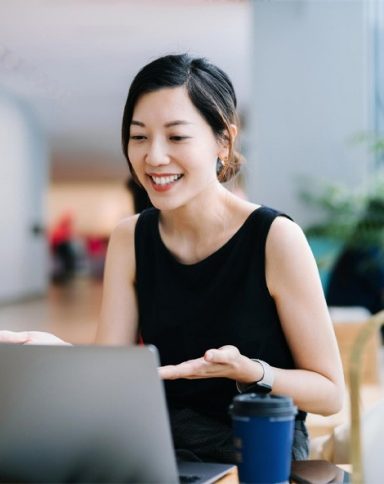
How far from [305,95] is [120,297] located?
5.10 metres

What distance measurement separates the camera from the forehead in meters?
1.38

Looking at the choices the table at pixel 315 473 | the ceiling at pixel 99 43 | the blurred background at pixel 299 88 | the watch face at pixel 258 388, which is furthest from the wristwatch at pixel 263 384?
the blurred background at pixel 299 88

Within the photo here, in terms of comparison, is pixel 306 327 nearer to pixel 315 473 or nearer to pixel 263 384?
pixel 263 384

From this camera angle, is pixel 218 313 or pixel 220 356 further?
pixel 218 313

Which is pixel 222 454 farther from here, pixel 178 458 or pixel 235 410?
pixel 235 410

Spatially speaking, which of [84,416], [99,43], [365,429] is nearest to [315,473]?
[365,429]

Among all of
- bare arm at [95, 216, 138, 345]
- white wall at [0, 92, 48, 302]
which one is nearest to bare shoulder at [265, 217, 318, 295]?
bare arm at [95, 216, 138, 345]

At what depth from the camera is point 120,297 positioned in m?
1.62

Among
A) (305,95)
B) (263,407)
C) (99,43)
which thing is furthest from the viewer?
(99,43)

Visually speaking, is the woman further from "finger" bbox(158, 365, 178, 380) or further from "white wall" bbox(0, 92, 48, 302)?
"white wall" bbox(0, 92, 48, 302)

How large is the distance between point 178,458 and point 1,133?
31.8ft

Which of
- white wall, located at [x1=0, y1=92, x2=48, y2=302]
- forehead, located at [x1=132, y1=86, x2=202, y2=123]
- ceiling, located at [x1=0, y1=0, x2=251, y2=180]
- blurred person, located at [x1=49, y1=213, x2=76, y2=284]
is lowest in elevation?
blurred person, located at [x1=49, y1=213, x2=76, y2=284]

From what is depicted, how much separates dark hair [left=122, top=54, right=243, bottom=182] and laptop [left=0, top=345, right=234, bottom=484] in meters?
0.58

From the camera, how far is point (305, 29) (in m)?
6.50
